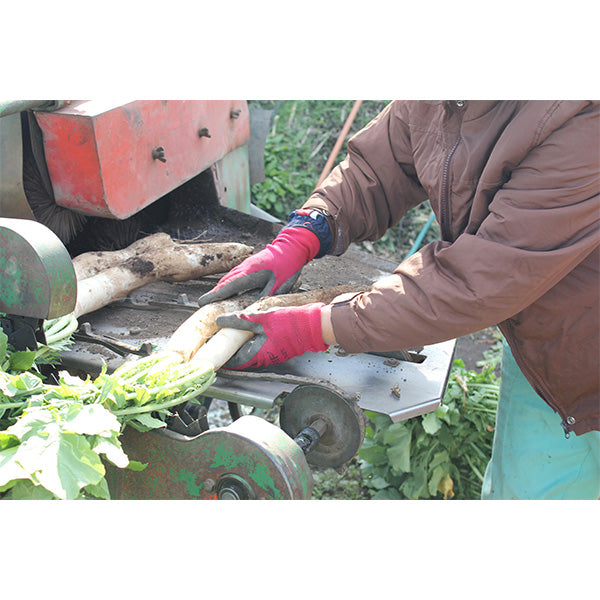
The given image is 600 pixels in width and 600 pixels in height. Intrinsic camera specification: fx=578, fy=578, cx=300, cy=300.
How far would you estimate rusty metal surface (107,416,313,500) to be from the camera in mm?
1377

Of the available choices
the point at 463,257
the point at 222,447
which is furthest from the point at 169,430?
the point at 463,257

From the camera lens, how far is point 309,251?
2.57 meters

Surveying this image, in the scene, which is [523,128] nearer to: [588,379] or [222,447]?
[588,379]

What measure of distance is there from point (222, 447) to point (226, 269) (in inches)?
58.9

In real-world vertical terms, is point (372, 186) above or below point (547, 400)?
above

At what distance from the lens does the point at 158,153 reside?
2.67 m

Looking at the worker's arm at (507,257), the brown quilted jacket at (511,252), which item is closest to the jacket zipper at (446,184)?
the brown quilted jacket at (511,252)

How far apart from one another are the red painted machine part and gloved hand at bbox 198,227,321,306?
57cm

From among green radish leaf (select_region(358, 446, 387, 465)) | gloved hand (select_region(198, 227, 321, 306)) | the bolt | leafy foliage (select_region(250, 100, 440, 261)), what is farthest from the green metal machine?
leafy foliage (select_region(250, 100, 440, 261))

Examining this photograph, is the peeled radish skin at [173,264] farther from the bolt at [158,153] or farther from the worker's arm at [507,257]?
the worker's arm at [507,257]

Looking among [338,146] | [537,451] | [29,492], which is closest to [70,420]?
[29,492]

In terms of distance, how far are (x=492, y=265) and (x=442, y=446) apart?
1.90 metres

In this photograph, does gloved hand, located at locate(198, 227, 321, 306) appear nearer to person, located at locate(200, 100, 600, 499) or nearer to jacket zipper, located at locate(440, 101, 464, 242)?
person, located at locate(200, 100, 600, 499)

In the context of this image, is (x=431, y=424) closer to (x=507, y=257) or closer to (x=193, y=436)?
(x=507, y=257)
